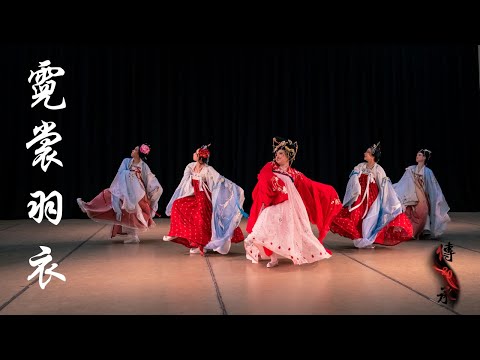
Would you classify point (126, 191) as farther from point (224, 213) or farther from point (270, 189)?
point (270, 189)

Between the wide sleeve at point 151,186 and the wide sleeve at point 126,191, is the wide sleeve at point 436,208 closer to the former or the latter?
the wide sleeve at point 151,186

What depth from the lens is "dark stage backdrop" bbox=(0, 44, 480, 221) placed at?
11391 mm

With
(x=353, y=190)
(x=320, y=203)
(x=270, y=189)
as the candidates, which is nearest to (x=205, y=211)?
(x=270, y=189)

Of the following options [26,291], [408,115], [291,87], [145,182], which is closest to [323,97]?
[291,87]

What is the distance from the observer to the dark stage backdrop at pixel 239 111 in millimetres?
11391

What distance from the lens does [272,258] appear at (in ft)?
18.2

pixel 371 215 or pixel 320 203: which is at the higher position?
pixel 320 203

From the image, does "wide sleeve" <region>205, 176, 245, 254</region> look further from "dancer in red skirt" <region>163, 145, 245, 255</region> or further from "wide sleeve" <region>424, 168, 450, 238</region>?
"wide sleeve" <region>424, 168, 450, 238</region>

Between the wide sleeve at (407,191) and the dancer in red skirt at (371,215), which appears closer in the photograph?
the dancer in red skirt at (371,215)

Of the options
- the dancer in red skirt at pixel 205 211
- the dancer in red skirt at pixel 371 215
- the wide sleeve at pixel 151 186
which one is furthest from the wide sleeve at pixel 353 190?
the wide sleeve at pixel 151 186

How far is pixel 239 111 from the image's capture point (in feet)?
38.8

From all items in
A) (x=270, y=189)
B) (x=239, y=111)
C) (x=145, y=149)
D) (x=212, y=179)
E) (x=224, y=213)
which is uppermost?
(x=239, y=111)

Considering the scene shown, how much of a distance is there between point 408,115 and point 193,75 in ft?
14.5
